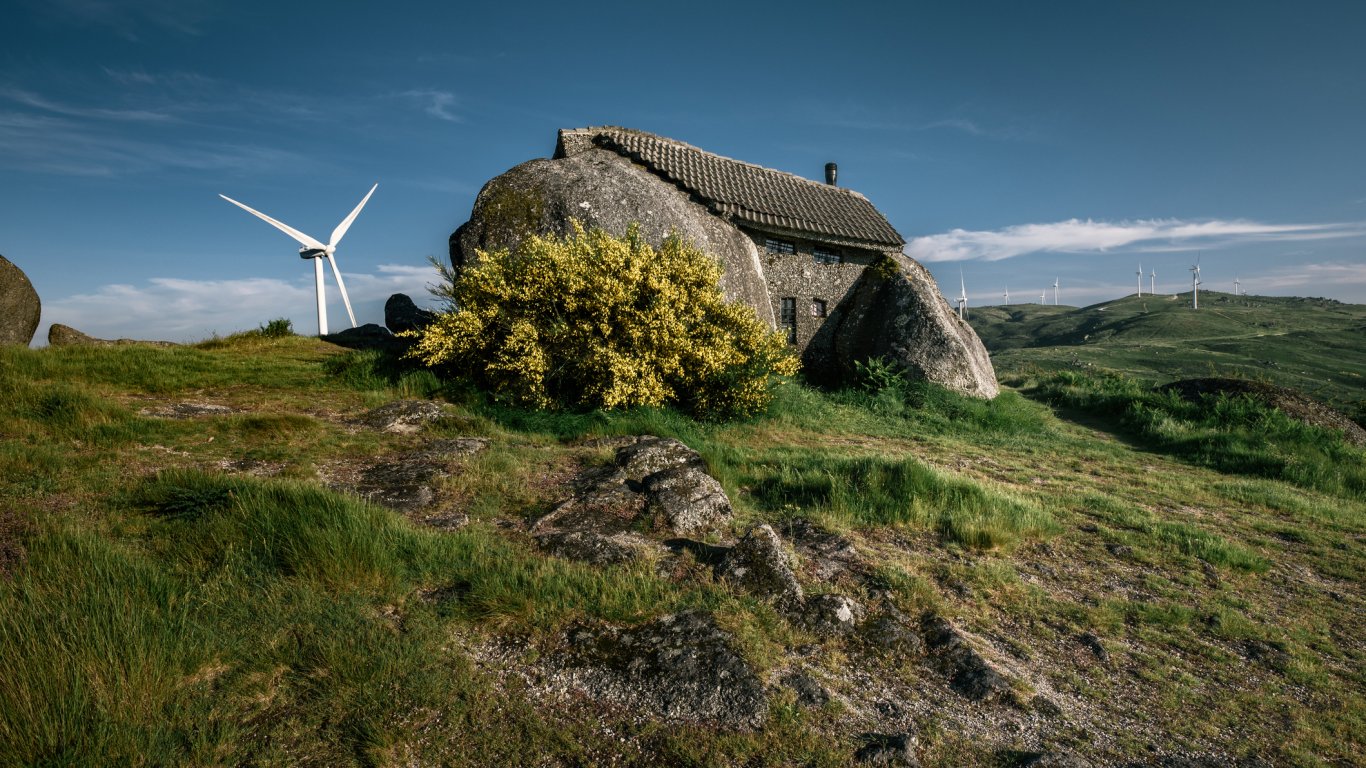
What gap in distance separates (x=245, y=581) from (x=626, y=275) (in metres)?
7.51

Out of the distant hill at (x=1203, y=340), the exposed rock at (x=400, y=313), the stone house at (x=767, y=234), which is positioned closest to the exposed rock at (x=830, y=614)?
the stone house at (x=767, y=234)

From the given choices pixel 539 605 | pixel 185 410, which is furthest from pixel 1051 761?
pixel 185 410

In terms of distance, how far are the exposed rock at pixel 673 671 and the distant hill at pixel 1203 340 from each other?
26.1 meters

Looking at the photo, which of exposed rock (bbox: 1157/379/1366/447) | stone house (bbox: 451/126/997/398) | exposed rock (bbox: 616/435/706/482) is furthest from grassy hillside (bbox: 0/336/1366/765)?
exposed rock (bbox: 1157/379/1366/447)

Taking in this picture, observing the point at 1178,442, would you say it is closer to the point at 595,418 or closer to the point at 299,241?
the point at 595,418

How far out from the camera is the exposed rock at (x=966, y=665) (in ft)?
13.4

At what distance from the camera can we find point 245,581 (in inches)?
184

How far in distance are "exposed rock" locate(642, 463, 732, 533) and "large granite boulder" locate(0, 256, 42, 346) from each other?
21996 mm

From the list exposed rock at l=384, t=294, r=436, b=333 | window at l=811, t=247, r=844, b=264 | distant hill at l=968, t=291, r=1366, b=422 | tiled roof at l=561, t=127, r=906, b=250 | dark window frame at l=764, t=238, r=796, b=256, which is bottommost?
distant hill at l=968, t=291, r=1366, b=422

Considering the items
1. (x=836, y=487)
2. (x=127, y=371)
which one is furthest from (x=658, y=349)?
(x=127, y=371)

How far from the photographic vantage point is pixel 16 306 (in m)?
18.8

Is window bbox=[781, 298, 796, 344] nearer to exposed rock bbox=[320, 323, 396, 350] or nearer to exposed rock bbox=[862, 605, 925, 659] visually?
exposed rock bbox=[320, 323, 396, 350]

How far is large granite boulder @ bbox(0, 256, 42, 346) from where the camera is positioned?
60.8 feet

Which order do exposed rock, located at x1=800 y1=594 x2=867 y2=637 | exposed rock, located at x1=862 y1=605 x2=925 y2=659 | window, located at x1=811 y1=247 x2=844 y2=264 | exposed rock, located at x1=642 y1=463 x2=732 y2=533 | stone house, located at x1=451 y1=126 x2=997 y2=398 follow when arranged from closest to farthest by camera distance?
1. exposed rock, located at x1=862 y1=605 x2=925 y2=659
2. exposed rock, located at x1=800 y1=594 x2=867 y2=637
3. exposed rock, located at x1=642 y1=463 x2=732 y2=533
4. stone house, located at x1=451 y1=126 x2=997 y2=398
5. window, located at x1=811 y1=247 x2=844 y2=264
